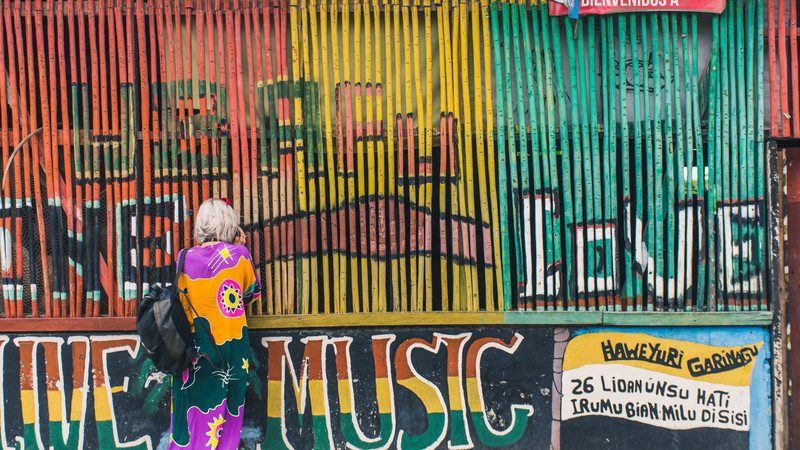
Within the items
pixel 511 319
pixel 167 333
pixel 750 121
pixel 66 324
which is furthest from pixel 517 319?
pixel 66 324

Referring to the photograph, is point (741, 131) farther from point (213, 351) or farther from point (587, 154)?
point (213, 351)

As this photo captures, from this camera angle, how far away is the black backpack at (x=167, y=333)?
4105 millimetres

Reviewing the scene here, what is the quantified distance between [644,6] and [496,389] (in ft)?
9.45

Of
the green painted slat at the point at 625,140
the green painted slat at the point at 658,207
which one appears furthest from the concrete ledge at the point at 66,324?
the green painted slat at the point at 658,207

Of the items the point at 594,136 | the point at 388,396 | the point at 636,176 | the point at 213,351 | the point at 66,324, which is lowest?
the point at 388,396

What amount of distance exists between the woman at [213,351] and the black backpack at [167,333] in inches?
4.2

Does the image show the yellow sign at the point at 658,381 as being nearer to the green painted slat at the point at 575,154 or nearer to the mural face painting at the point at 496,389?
the mural face painting at the point at 496,389

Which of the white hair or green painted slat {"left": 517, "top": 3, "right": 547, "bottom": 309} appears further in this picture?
green painted slat {"left": 517, "top": 3, "right": 547, "bottom": 309}

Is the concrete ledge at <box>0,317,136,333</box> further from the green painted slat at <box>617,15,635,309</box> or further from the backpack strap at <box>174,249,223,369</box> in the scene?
the green painted slat at <box>617,15,635,309</box>

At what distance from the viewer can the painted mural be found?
4875 millimetres

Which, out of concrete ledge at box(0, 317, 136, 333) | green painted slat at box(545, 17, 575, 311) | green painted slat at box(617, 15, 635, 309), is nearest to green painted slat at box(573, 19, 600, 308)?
green painted slat at box(545, 17, 575, 311)

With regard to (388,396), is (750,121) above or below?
above

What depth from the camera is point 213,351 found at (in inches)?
166

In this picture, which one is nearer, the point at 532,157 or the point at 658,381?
the point at 658,381
